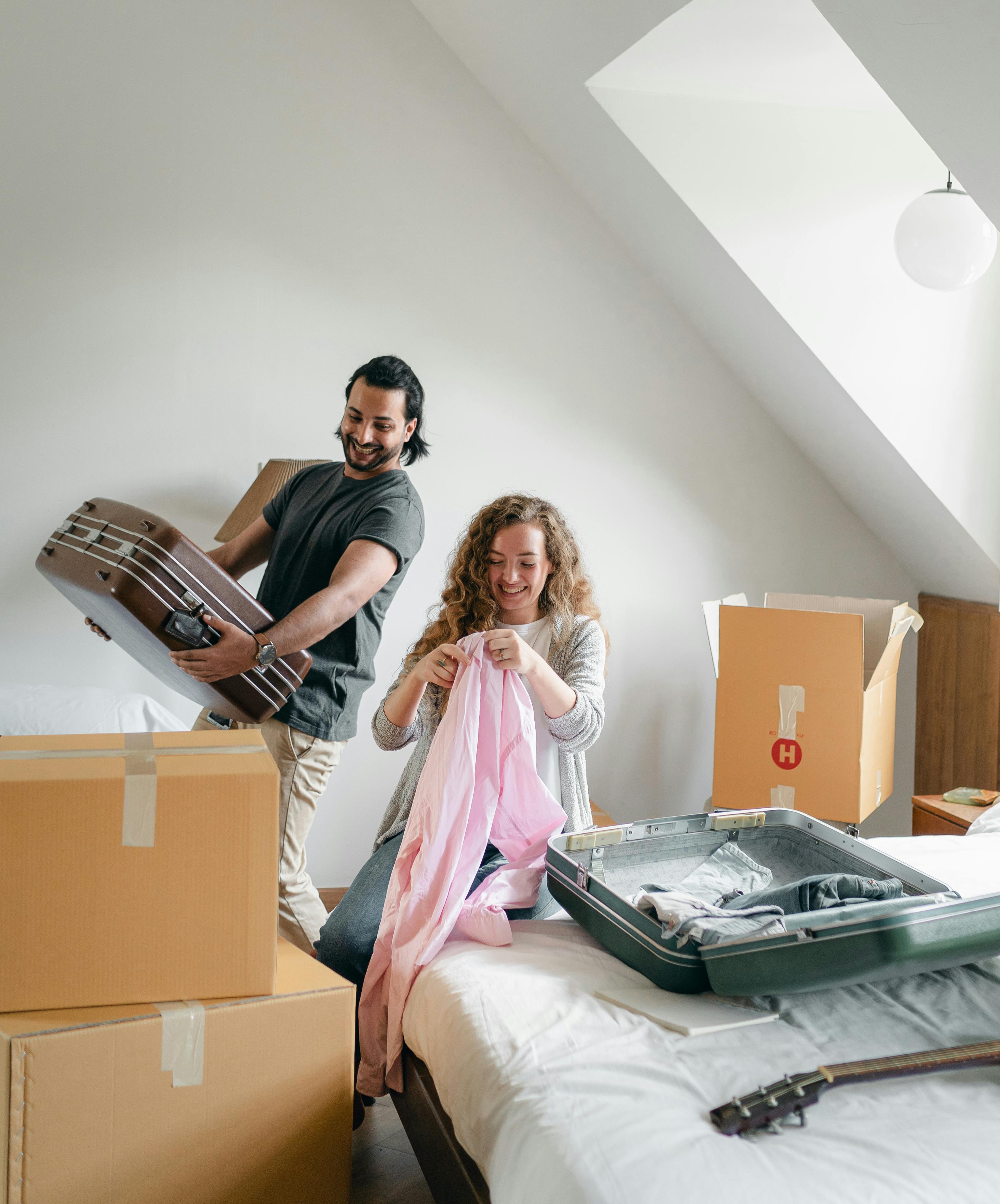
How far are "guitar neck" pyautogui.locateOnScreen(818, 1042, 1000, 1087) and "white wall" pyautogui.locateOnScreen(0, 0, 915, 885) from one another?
189 centimetres

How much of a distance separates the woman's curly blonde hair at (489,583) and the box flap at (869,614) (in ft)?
3.74

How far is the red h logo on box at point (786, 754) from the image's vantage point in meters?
2.45

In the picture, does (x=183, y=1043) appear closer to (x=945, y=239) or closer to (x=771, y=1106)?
(x=771, y=1106)

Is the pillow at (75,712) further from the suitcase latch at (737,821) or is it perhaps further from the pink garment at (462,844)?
the suitcase latch at (737,821)

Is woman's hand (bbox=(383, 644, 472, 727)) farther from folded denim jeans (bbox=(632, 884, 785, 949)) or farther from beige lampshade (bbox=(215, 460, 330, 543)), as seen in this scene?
beige lampshade (bbox=(215, 460, 330, 543))

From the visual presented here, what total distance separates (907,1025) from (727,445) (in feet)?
7.29

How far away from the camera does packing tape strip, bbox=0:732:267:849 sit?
1068 mm

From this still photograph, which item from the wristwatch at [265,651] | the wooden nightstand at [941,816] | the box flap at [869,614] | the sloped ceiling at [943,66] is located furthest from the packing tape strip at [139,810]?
the box flap at [869,614]

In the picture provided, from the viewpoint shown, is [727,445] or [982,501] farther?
[727,445]

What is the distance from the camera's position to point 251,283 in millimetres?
2590

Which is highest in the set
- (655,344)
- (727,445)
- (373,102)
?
(373,102)

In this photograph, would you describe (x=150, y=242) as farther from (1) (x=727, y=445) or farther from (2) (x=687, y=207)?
(1) (x=727, y=445)

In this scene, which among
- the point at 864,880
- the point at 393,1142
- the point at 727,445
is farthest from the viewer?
the point at 727,445

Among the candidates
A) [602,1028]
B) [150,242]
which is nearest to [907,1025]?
[602,1028]
